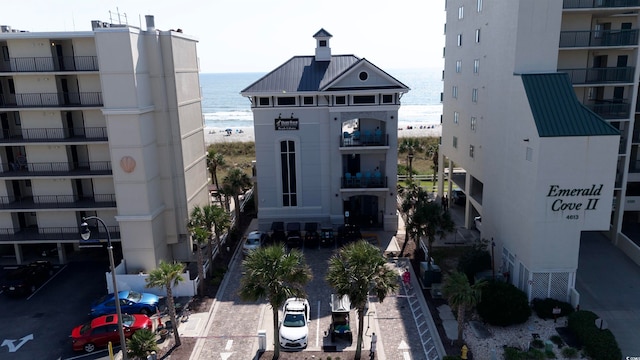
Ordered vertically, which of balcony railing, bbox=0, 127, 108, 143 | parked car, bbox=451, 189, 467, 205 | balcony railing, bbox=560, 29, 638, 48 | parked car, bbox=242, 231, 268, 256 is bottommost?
parked car, bbox=242, 231, 268, 256

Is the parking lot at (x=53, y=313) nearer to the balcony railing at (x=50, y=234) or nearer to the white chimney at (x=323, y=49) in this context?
the balcony railing at (x=50, y=234)

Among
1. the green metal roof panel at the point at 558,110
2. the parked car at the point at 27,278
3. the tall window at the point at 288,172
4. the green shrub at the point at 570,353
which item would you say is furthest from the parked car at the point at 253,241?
the green metal roof panel at the point at 558,110

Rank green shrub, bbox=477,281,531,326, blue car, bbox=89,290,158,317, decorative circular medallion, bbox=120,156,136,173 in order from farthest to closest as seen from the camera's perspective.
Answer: decorative circular medallion, bbox=120,156,136,173
blue car, bbox=89,290,158,317
green shrub, bbox=477,281,531,326

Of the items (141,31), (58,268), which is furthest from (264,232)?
(141,31)

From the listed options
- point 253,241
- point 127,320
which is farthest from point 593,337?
point 127,320

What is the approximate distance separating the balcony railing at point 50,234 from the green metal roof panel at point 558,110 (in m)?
30.4

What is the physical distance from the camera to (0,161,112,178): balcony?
1352 inches

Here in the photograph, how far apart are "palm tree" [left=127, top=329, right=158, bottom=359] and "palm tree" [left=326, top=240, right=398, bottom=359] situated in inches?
383

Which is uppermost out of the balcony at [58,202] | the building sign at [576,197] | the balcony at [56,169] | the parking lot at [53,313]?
the balcony at [56,169]

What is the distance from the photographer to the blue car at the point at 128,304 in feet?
91.8

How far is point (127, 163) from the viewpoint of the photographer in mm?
31266

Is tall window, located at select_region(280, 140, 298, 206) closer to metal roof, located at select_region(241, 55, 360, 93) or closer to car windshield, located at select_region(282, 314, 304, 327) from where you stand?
metal roof, located at select_region(241, 55, 360, 93)

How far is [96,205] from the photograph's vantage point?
3478cm

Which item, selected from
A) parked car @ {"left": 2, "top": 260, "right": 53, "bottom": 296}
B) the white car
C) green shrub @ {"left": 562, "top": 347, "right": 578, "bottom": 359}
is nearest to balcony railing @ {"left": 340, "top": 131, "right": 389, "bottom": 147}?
the white car
